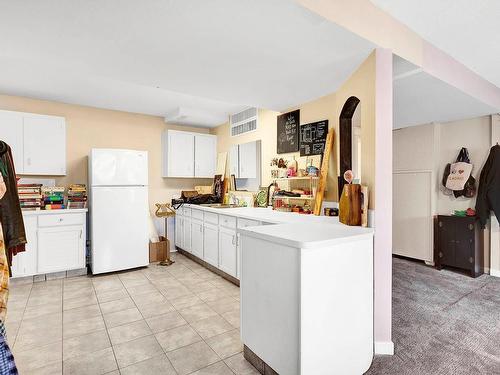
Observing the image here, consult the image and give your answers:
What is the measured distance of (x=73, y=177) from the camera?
4.45 meters

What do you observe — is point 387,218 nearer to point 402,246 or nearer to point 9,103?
point 402,246

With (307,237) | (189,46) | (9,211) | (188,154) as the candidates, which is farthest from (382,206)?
(188,154)

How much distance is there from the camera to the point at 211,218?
12.9ft

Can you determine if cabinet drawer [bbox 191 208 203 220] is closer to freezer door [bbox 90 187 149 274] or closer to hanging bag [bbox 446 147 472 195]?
freezer door [bbox 90 187 149 274]

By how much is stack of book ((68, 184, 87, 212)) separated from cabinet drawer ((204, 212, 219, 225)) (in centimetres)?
182

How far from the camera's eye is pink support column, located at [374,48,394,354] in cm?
204

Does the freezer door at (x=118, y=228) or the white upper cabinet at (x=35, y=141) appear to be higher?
the white upper cabinet at (x=35, y=141)

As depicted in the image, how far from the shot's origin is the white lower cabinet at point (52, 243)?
3.57 m

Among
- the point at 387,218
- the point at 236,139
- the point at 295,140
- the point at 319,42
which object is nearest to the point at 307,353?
the point at 387,218

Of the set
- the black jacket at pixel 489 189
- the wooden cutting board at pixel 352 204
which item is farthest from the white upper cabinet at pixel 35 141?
the black jacket at pixel 489 189

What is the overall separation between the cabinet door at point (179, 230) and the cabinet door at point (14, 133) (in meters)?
2.38

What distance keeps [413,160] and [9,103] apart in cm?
629

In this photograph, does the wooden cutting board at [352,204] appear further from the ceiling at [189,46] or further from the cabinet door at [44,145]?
the cabinet door at [44,145]

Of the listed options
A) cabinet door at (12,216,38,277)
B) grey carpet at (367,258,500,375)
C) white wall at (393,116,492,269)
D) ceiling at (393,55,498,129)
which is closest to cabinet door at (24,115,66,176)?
cabinet door at (12,216,38,277)
